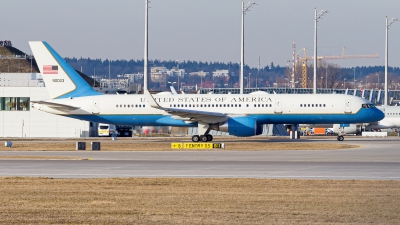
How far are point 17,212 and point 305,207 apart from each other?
736 centimetres

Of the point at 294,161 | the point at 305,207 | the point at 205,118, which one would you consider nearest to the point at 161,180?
the point at 305,207

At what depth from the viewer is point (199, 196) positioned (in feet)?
66.7

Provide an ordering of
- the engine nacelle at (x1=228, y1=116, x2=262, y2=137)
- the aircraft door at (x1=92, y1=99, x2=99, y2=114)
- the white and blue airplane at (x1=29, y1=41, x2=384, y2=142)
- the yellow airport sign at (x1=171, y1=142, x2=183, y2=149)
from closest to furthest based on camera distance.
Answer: the yellow airport sign at (x1=171, y1=142, x2=183, y2=149) < the engine nacelle at (x1=228, y1=116, x2=262, y2=137) < the white and blue airplane at (x1=29, y1=41, x2=384, y2=142) < the aircraft door at (x1=92, y1=99, x2=99, y2=114)

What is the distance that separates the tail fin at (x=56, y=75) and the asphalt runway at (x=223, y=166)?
2078 centimetres

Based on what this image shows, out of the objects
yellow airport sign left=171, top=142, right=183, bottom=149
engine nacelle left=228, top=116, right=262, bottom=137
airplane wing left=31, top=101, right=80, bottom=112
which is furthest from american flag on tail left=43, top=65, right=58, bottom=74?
yellow airport sign left=171, top=142, right=183, bottom=149

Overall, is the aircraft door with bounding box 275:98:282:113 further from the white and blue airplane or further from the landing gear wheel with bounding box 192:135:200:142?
the landing gear wheel with bounding box 192:135:200:142

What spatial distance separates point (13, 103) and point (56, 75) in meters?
20.9

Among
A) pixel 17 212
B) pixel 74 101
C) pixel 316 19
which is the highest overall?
pixel 316 19

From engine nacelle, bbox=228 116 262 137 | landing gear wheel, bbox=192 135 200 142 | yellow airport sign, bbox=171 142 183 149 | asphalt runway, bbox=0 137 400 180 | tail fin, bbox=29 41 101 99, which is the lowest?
asphalt runway, bbox=0 137 400 180

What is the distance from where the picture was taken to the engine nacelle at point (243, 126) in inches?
2158

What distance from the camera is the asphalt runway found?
27.8 meters

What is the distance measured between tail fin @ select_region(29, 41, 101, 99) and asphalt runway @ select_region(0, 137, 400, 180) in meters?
20.8

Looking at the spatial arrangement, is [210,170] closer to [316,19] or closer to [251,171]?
[251,171]

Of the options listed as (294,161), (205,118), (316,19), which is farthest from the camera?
(316,19)
